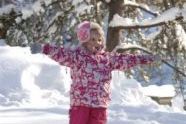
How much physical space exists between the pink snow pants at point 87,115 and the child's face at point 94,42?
0.51 meters

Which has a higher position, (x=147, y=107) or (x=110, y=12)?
(x=110, y=12)

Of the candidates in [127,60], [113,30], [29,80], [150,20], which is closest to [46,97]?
[29,80]

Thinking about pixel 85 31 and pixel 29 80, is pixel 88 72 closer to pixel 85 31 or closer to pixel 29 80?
pixel 85 31

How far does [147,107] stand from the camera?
28.2 feet

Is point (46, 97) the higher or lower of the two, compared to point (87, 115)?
higher

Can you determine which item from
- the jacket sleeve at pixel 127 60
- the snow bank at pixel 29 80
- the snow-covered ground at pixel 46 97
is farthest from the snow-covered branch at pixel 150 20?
the jacket sleeve at pixel 127 60

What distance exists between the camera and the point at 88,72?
16.5ft

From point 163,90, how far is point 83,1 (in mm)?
12896

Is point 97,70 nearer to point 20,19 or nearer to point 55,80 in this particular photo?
point 55,80

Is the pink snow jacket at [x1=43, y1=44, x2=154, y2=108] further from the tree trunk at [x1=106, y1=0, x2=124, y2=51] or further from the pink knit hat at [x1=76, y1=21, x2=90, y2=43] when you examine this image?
the tree trunk at [x1=106, y1=0, x2=124, y2=51]

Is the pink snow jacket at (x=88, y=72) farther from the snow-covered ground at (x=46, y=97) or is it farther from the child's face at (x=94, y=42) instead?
the snow-covered ground at (x=46, y=97)

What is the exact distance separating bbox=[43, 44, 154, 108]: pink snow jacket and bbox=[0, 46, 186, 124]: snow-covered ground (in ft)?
6.95

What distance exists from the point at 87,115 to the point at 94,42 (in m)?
0.63

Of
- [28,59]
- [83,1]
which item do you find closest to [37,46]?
[28,59]
